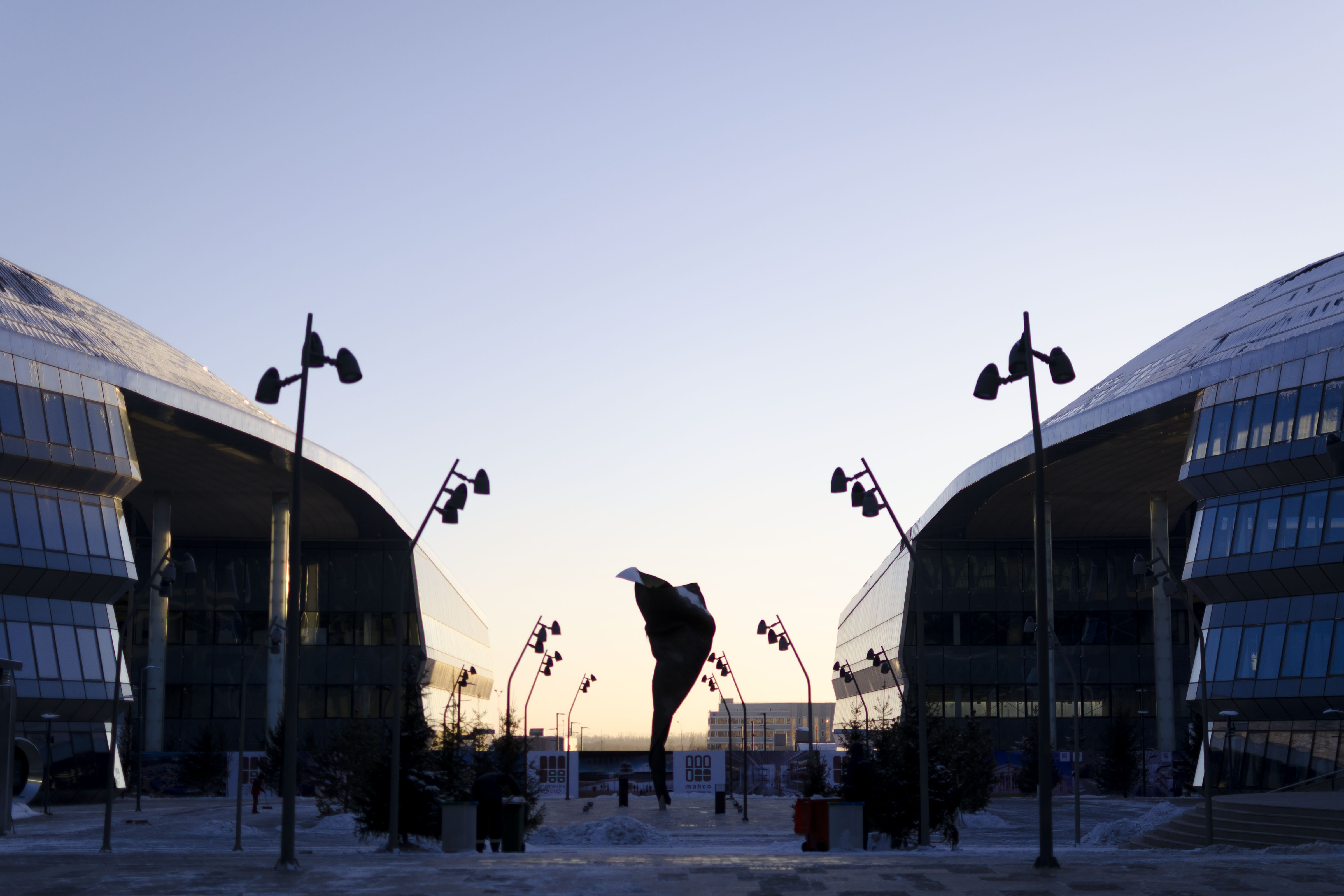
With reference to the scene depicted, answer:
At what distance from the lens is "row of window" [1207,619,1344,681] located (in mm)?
47531

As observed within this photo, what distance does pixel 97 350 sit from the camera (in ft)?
196

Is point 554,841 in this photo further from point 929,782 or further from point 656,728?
point 656,728

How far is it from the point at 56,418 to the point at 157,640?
22.1 metres

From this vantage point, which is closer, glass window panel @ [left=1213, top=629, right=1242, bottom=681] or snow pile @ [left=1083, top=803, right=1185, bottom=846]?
snow pile @ [left=1083, top=803, right=1185, bottom=846]

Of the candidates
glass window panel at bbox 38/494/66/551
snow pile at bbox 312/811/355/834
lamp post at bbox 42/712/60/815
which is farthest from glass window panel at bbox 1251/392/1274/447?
lamp post at bbox 42/712/60/815

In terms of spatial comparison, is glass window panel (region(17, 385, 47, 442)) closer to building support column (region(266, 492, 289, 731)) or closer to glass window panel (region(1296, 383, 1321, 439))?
building support column (region(266, 492, 289, 731))

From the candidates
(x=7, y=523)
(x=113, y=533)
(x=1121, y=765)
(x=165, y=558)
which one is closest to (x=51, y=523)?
(x=7, y=523)

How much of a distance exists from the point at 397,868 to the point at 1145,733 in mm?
66384

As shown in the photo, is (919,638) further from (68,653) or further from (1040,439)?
(68,653)

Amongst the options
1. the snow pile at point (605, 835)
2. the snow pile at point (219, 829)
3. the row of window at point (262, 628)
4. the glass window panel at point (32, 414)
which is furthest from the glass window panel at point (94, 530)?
the row of window at point (262, 628)

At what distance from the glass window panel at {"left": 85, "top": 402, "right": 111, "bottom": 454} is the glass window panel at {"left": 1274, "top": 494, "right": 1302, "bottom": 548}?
140ft

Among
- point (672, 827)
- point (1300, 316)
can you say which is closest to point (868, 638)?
point (1300, 316)

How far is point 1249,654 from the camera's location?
50656 millimetres

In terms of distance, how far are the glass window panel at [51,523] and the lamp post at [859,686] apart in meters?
29.7
